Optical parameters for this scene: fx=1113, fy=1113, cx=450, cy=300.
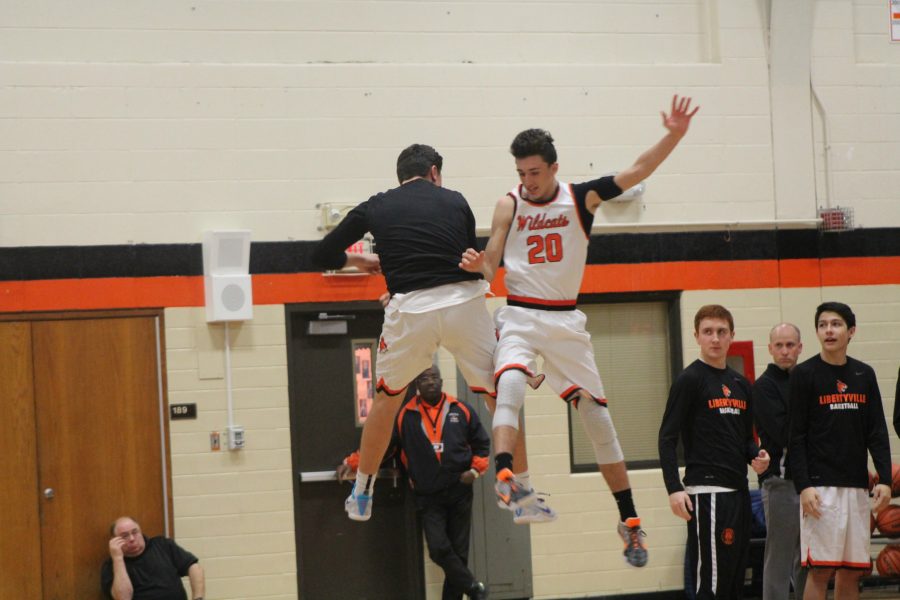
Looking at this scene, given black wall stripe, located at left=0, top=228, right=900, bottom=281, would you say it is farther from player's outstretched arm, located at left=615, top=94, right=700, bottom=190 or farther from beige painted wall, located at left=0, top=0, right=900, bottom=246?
player's outstretched arm, located at left=615, top=94, right=700, bottom=190

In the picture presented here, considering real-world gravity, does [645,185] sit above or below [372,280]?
above

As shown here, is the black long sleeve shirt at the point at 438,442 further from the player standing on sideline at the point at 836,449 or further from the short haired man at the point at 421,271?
the short haired man at the point at 421,271

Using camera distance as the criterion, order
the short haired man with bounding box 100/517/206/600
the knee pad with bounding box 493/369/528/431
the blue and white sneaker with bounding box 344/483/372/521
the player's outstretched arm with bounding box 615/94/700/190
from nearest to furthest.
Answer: the player's outstretched arm with bounding box 615/94/700/190 < the knee pad with bounding box 493/369/528/431 < the blue and white sneaker with bounding box 344/483/372/521 < the short haired man with bounding box 100/517/206/600

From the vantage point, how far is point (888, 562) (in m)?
9.03

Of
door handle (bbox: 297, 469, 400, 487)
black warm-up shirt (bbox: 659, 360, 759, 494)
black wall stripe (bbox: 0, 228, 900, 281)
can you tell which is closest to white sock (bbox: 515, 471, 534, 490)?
black warm-up shirt (bbox: 659, 360, 759, 494)

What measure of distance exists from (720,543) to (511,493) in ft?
5.94

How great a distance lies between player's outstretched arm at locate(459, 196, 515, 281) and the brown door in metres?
4.70

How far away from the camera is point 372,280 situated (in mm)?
9328

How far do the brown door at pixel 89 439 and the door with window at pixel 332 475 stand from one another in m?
1.18

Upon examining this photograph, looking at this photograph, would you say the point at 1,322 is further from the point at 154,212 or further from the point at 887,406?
the point at 887,406

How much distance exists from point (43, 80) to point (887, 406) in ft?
25.3

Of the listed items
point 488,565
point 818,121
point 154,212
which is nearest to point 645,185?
point 818,121

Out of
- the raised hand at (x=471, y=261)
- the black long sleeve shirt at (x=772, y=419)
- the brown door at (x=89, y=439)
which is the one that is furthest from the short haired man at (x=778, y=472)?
the brown door at (x=89, y=439)

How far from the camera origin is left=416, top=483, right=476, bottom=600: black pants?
28.3 ft
